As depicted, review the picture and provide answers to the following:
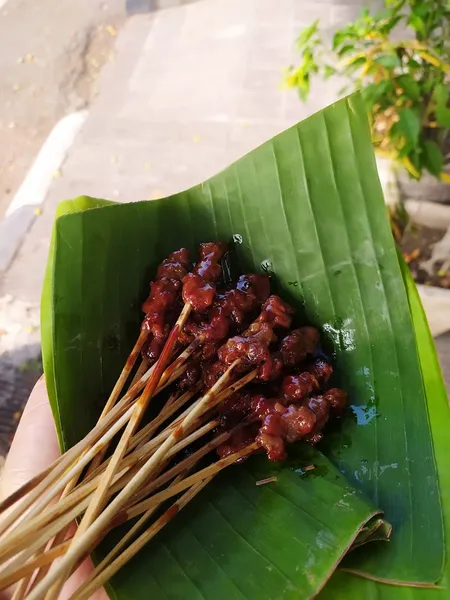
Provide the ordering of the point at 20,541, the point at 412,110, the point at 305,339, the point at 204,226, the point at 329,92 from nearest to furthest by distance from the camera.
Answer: the point at 20,541 < the point at 305,339 < the point at 204,226 < the point at 412,110 < the point at 329,92

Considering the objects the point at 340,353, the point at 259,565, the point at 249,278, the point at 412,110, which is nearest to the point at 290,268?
the point at 249,278

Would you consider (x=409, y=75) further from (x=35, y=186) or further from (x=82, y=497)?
(x=35, y=186)

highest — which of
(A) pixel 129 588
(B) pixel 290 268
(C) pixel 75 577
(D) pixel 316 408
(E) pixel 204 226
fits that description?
(E) pixel 204 226

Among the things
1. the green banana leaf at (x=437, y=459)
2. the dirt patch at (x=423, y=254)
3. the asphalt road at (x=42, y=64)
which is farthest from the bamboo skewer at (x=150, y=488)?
the asphalt road at (x=42, y=64)

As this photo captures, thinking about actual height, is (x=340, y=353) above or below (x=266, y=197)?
below

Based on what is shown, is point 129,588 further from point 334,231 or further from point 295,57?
point 295,57

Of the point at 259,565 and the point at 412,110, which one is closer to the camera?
the point at 259,565

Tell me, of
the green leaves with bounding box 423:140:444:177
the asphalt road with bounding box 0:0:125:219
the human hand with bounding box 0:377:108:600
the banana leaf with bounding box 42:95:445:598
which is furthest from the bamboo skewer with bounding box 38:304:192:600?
the asphalt road with bounding box 0:0:125:219

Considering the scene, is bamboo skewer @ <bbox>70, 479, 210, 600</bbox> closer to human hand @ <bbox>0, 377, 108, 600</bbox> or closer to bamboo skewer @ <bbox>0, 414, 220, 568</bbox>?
bamboo skewer @ <bbox>0, 414, 220, 568</bbox>
